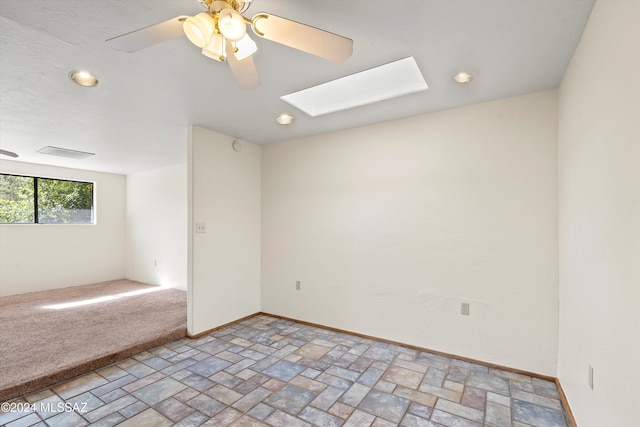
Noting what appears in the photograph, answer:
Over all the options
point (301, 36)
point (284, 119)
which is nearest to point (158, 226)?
point (284, 119)

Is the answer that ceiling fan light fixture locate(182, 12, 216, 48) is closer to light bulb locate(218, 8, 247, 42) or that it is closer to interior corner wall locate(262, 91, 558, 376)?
light bulb locate(218, 8, 247, 42)

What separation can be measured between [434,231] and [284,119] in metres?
1.83

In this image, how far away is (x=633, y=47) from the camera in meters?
1.08

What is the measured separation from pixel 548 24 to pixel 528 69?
1.74 feet

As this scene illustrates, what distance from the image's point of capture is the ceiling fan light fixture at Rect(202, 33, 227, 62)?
4.33ft

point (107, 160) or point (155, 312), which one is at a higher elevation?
point (107, 160)

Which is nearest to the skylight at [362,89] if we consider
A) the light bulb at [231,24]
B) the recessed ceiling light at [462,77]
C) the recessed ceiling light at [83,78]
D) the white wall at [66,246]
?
the recessed ceiling light at [462,77]

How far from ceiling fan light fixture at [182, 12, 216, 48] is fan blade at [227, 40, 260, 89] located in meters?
0.13

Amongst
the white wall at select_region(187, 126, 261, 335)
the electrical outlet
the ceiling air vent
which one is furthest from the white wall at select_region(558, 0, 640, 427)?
the ceiling air vent

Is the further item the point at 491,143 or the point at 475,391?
the point at 491,143

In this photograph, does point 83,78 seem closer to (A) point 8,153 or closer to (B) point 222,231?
(B) point 222,231

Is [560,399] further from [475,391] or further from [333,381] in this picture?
[333,381]

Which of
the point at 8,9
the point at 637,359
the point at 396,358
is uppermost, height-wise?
the point at 8,9

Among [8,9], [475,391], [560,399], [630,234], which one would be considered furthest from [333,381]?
[8,9]
